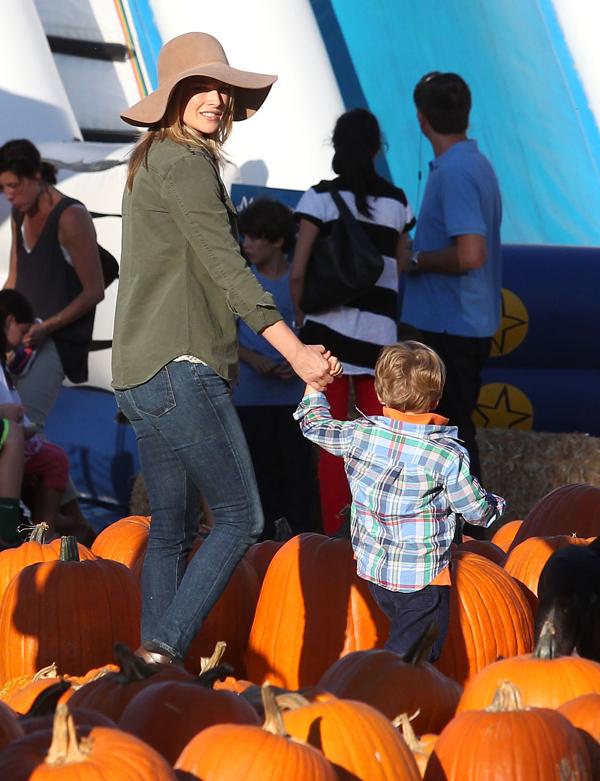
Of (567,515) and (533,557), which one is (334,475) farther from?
(533,557)

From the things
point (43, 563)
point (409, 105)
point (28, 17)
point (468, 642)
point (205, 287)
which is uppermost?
point (28, 17)

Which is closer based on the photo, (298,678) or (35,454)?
(298,678)

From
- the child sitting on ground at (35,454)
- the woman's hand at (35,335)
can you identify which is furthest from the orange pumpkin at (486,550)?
the woman's hand at (35,335)

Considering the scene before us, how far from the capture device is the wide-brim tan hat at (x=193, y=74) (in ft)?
10.0

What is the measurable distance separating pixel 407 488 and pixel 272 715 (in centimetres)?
113

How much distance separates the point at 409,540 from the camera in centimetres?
312

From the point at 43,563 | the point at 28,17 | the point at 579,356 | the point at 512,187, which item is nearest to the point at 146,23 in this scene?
the point at 28,17

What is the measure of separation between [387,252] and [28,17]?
365 centimetres

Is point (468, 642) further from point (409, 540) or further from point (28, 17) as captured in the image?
point (28, 17)

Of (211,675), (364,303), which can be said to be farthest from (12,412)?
(211,675)

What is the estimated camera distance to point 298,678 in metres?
3.38

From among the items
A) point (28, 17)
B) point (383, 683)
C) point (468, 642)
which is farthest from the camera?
point (28, 17)

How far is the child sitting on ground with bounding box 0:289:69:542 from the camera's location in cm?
560

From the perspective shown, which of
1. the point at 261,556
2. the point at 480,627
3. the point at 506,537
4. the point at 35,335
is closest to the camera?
the point at 480,627
